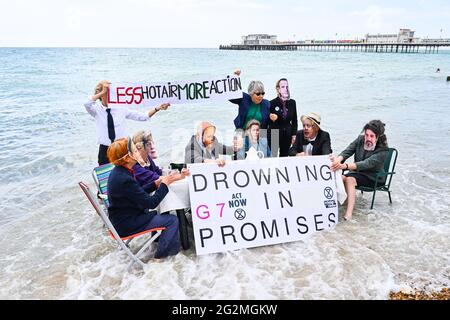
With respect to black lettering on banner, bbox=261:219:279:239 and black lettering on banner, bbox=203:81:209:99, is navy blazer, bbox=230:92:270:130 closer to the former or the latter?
black lettering on banner, bbox=203:81:209:99

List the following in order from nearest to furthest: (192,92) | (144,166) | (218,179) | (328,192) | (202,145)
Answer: (218,179) → (144,166) → (328,192) → (202,145) → (192,92)

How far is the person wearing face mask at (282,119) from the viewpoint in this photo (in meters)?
6.86

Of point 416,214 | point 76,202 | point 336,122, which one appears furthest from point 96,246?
point 336,122

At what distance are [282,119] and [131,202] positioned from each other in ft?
12.5

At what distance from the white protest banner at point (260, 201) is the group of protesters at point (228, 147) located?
0.90 ft

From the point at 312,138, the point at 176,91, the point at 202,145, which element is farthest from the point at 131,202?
the point at 312,138

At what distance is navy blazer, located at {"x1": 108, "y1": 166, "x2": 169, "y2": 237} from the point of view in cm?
426

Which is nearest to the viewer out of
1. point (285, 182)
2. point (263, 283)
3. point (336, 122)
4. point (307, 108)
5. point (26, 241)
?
point (263, 283)

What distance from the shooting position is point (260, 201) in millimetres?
5188

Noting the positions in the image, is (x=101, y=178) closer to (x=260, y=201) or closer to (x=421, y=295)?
(x=260, y=201)

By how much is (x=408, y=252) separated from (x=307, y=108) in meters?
16.1

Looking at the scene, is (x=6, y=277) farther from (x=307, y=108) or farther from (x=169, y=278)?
(x=307, y=108)

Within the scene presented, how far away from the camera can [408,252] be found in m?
5.20

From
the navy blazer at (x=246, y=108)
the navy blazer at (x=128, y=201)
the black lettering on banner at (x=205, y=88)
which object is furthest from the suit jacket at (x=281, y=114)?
the navy blazer at (x=128, y=201)
